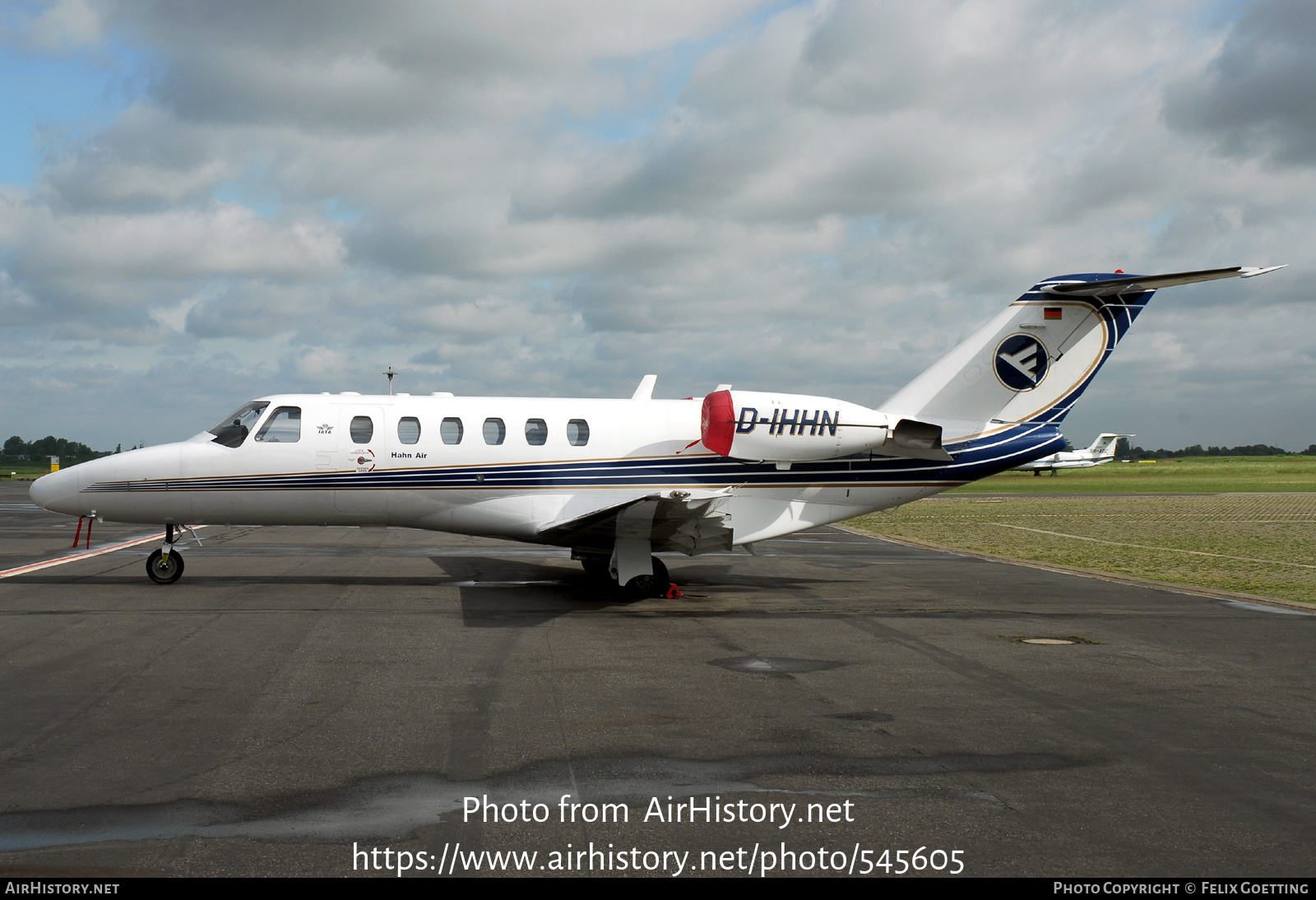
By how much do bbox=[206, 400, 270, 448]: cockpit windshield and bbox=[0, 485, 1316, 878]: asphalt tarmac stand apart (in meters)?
2.57

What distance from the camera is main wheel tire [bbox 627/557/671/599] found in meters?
14.8

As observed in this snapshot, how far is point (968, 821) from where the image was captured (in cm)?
528

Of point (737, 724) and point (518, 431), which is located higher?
point (518, 431)

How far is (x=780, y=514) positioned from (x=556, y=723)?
884 centimetres

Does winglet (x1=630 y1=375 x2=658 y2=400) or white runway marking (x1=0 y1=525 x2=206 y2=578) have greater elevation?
winglet (x1=630 y1=375 x2=658 y2=400)

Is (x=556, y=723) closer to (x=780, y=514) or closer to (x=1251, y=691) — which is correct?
(x=1251, y=691)

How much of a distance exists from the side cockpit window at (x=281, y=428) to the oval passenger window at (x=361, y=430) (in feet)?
2.83

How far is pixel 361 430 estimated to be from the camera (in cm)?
1512

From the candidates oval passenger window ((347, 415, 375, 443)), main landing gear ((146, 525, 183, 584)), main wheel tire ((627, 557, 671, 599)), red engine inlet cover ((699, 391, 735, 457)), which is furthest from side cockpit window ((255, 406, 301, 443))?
red engine inlet cover ((699, 391, 735, 457))

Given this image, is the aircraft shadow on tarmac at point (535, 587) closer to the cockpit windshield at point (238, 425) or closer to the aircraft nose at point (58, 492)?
the cockpit windshield at point (238, 425)

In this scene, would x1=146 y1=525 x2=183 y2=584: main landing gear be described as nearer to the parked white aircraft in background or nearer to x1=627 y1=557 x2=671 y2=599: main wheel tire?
x1=627 y1=557 x2=671 y2=599: main wheel tire

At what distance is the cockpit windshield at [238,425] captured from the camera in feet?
49.5

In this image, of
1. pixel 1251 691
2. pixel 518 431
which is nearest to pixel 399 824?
pixel 1251 691

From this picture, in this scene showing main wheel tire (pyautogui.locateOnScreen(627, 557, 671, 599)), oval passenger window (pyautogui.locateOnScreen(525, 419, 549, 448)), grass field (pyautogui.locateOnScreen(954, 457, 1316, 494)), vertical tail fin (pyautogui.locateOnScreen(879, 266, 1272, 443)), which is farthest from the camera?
grass field (pyautogui.locateOnScreen(954, 457, 1316, 494))
